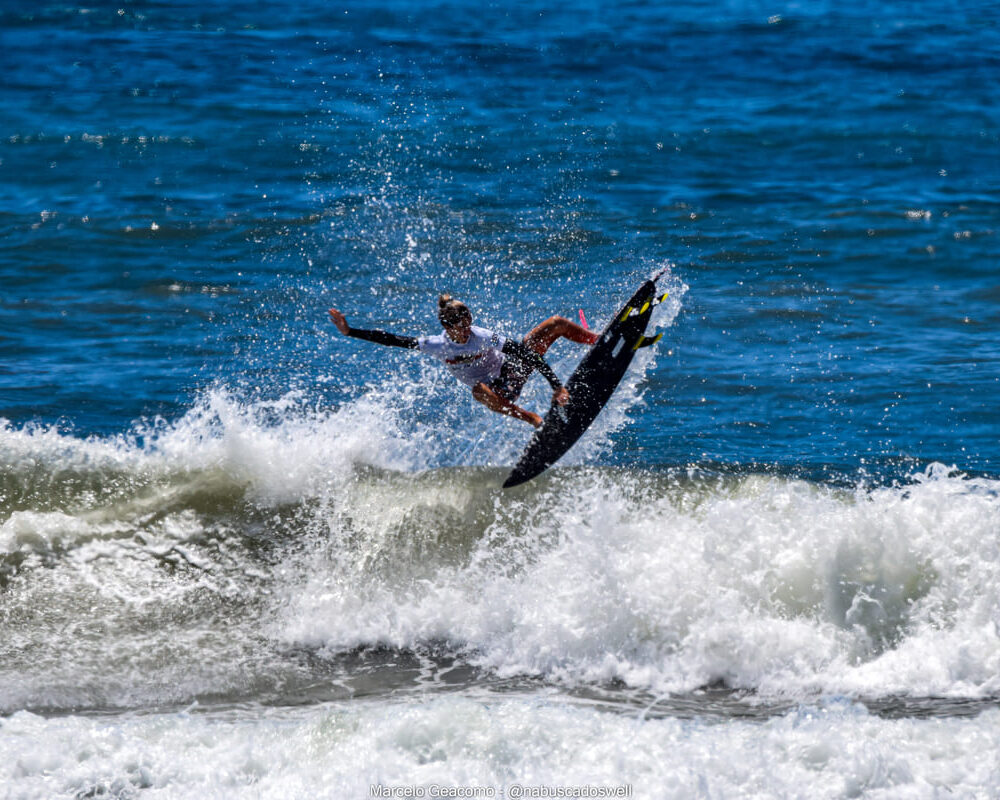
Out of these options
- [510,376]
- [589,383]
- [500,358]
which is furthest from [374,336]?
[589,383]

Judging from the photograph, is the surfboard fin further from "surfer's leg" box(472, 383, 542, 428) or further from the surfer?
"surfer's leg" box(472, 383, 542, 428)

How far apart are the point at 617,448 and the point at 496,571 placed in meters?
2.76

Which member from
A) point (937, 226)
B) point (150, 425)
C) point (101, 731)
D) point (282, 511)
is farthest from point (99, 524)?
point (937, 226)

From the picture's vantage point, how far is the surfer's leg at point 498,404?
32.8 feet

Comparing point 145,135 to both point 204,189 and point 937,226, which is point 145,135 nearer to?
point 204,189

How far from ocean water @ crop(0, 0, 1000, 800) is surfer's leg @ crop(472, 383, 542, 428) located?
0.70 metres

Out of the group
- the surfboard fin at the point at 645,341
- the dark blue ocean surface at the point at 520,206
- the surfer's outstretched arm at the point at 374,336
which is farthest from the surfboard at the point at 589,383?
the surfer's outstretched arm at the point at 374,336

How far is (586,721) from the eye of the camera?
732 centimetres

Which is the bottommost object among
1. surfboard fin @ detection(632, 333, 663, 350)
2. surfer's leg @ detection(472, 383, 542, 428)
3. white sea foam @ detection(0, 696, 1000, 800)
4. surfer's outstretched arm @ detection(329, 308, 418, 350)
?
white sea foam @ detection(0, 696, 1000, 800)

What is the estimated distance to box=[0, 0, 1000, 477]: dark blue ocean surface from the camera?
13.3m

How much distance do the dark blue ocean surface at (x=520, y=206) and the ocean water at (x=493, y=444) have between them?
0.09 m

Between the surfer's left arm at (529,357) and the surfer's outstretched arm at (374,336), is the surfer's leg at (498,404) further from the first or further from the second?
the surfer's outstretched arm at (374,336)

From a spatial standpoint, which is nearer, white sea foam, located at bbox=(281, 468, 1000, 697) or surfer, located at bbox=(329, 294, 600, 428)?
white sea foam, located at bbox=(281, 468, 1000, 697)

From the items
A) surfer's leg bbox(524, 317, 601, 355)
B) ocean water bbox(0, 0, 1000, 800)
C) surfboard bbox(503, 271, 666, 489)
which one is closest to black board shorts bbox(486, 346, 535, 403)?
surfer's leg bbox(524, 317, 601, 355)
